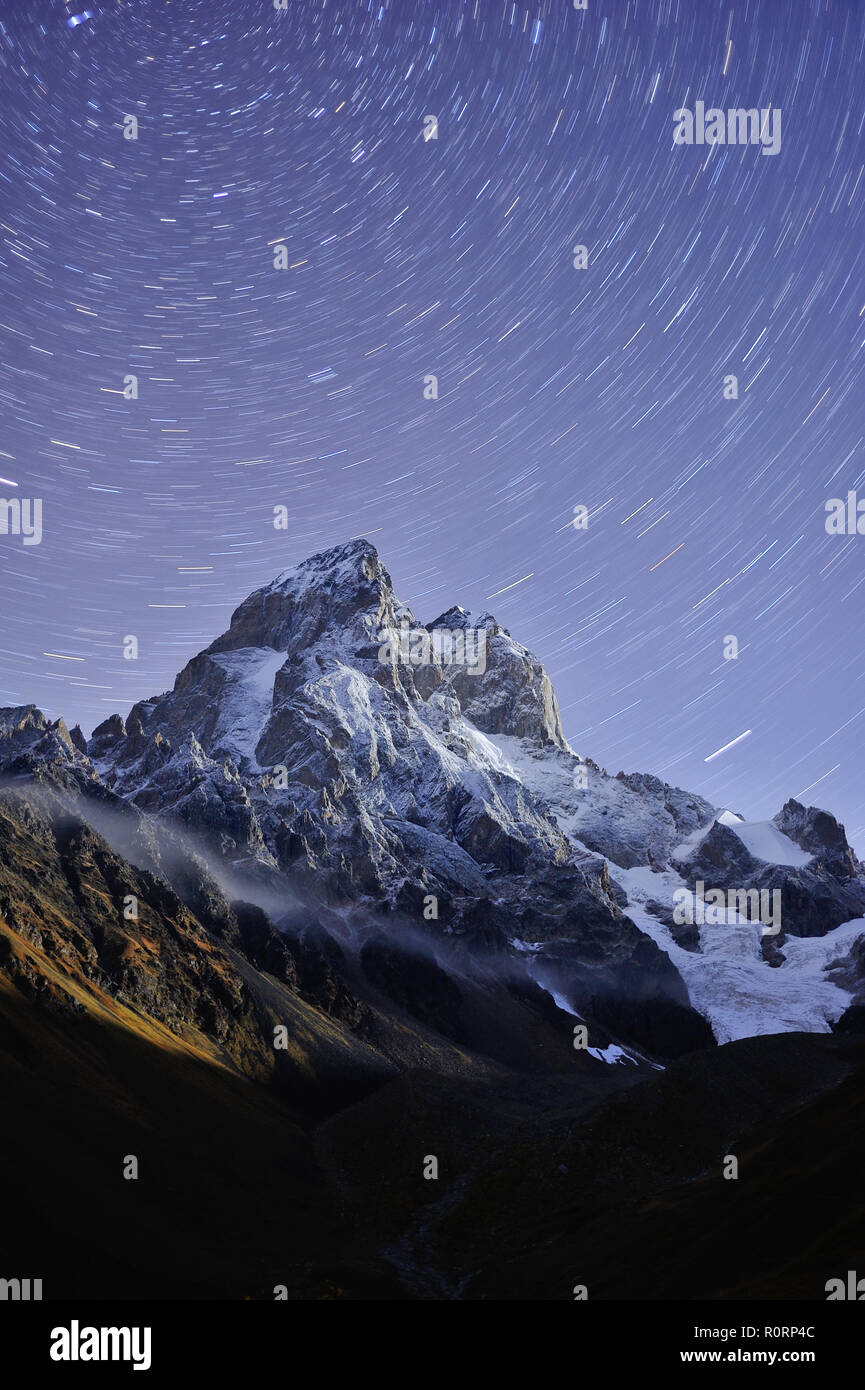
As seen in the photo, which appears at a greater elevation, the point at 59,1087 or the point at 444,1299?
the point at 59,1087

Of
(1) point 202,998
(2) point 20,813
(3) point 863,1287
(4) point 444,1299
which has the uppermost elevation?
(2) point 20,813

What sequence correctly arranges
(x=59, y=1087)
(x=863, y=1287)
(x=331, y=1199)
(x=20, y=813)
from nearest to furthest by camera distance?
(x=863, y=1287) → (x=59, y=1087) → (x=331, y=1199) → (x=20, y=813)
